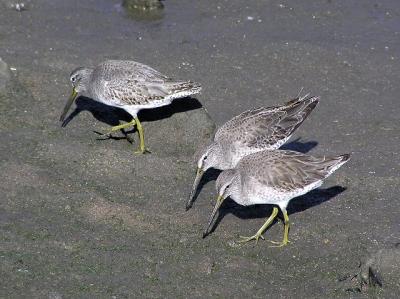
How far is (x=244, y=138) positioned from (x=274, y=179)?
976 mm

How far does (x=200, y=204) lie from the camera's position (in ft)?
32.8

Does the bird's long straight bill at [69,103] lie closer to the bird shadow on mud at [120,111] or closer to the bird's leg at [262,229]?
the bird shadow on mud at [120,111]

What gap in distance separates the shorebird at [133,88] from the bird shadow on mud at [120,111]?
0.99ft

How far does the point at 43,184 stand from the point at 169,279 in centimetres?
216

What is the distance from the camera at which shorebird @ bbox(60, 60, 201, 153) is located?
36.6ft

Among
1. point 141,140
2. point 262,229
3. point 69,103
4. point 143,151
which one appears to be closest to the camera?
point 262,229

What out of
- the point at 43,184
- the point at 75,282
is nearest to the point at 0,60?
the point at 43,184

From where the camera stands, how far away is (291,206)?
33.3 ft

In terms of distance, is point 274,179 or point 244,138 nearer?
point 274,179

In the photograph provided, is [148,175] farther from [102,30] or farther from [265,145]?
[102,30]

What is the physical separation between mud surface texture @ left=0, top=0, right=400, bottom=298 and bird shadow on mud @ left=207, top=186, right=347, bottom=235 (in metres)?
0.03

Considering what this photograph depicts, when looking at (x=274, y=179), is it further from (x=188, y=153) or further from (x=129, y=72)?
(x=129, y=72)

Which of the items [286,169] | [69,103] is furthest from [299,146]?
[69,103]

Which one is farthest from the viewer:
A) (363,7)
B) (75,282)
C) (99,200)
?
(363,7)
